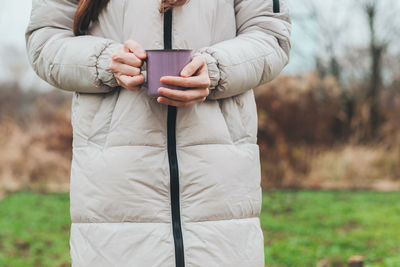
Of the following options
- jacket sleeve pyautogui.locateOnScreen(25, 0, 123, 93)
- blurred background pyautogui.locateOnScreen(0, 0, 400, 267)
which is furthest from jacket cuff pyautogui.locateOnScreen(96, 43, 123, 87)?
blurred background pyautogui.locateOnScreen(0, 0, 400, 267)

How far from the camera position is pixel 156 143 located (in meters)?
1.39

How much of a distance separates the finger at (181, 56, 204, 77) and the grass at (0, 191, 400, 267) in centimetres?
333

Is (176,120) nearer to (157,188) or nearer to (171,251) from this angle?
(157,188)

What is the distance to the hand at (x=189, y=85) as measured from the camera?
4.04 feet

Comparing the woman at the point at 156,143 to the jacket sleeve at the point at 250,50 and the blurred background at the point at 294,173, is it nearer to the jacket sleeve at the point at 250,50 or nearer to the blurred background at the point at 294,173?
the jacket sleeve at the point at 250,50

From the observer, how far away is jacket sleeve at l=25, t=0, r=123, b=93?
4.54 ft

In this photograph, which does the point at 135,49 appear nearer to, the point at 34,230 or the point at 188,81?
the point at 188,81

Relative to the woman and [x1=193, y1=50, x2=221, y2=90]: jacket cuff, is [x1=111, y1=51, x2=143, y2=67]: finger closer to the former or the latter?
the woman

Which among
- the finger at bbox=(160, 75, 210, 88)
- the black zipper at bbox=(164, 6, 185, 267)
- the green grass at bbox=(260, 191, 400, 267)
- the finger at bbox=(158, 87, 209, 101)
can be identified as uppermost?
the finger at bbox=(160, 75, 210, 88)

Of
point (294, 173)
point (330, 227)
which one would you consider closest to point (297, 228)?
point (330, 227)

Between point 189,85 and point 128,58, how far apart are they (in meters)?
0.17

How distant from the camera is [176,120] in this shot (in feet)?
4.58

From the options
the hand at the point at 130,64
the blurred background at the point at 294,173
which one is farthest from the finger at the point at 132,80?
the blurred background at the point at 294,173

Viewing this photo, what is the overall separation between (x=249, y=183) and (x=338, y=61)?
Answer: 11.1 metres
